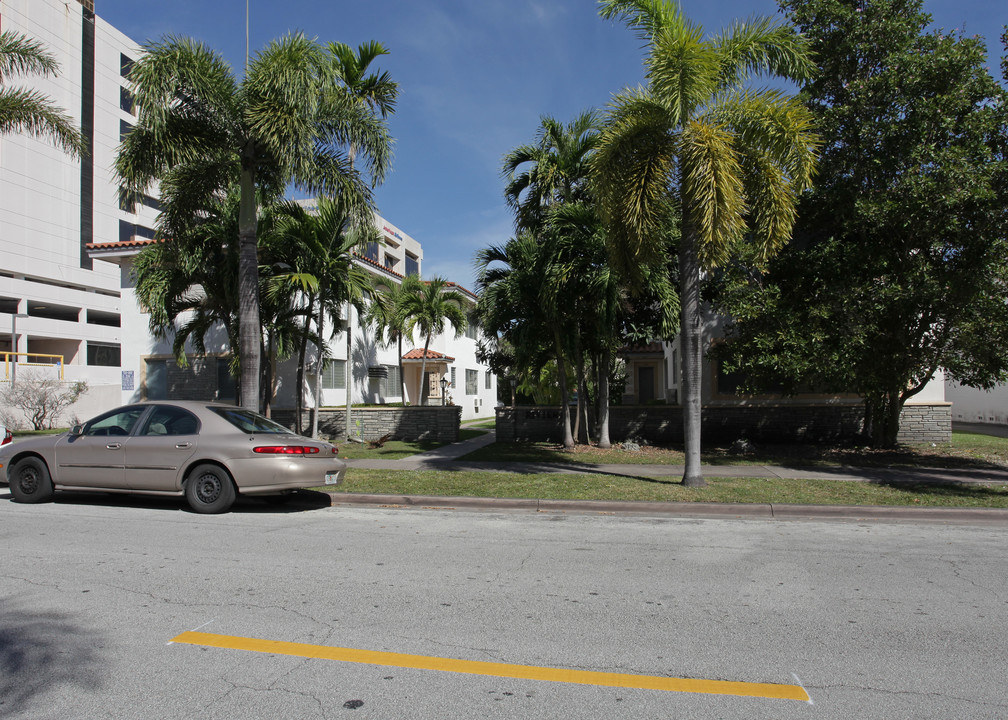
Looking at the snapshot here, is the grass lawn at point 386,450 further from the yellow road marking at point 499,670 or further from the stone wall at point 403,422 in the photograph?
the yellow road marking at point 499,670

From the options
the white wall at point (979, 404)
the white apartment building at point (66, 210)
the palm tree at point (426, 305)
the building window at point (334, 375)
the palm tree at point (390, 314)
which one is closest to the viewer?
the palm tree at point (390, 314)

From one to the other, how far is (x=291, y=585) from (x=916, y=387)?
50.4ft

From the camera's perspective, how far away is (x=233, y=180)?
563 inches

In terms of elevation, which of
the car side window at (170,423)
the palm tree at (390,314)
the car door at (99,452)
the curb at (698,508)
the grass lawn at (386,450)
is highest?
the palm tree at (390,314)

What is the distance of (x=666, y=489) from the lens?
35.4 feet

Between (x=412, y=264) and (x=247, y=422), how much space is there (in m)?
40.7

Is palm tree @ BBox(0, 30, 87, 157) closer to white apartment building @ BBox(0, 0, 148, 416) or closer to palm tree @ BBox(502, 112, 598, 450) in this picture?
palm tree @ BBox(502, 112, 598, 450)

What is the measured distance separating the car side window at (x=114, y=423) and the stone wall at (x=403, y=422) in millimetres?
9932

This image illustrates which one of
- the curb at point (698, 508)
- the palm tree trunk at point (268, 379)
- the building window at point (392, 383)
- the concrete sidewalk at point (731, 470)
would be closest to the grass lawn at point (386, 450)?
the concrete sidewalk at point (731, 470)

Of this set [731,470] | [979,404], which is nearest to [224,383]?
[731,470]

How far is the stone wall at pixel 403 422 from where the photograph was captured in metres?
19.5

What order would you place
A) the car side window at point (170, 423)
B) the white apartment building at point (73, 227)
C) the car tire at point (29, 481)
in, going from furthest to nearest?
1. the white apartment building at point (73, 227)
2. the car tire at point (29, 481)
3. the car side window at point (170, 423)

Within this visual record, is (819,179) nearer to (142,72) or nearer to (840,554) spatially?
(840,554)

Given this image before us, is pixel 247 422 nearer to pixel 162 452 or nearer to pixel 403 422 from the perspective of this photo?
pixel 162 452
